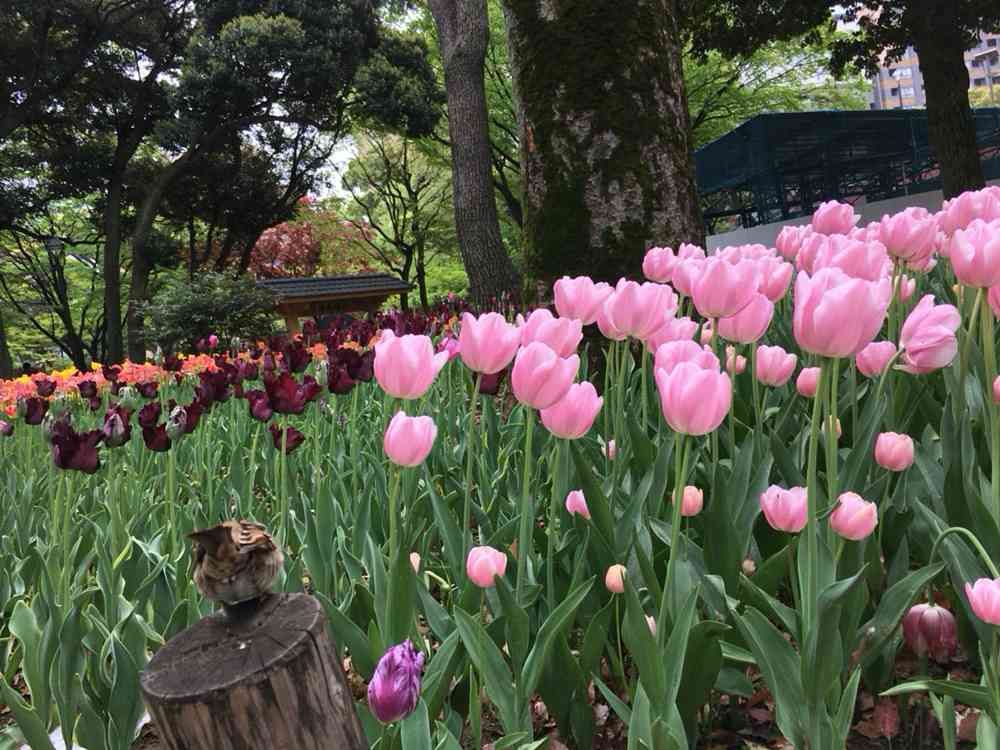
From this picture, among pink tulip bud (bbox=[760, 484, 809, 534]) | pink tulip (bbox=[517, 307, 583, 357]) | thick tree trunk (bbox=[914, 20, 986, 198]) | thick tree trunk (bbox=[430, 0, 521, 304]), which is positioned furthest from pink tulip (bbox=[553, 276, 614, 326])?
thick tree trunk (bbox=[914, 20, 986, 198])

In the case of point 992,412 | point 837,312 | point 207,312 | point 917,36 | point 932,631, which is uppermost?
point 917,36

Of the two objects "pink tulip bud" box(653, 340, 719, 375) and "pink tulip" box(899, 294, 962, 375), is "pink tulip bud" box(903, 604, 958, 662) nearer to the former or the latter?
"pink tulip" box(899, 294, 962, 375)

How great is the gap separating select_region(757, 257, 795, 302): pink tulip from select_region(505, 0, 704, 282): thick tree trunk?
69.4 inches

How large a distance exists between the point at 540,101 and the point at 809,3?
9357 mm

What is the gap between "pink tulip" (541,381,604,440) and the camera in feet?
3.94

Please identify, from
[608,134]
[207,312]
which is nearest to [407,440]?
[608,134]

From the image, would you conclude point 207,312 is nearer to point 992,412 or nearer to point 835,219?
point 835,219

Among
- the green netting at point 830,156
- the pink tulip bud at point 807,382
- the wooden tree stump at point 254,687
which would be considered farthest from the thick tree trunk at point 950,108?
the wooden tree stump at point 254,687

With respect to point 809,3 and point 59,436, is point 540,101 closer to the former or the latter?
point 59,436

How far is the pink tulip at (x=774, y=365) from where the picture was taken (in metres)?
1.58

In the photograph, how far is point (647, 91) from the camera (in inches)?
132

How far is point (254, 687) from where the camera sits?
27.3 inches

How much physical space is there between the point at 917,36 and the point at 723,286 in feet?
35.9

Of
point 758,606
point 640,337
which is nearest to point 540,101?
point 640,337
